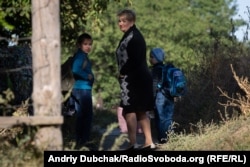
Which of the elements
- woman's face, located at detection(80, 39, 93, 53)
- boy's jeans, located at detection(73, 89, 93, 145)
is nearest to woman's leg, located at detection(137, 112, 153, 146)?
boy's jeans, located at detection(73, 89, 93, 145)

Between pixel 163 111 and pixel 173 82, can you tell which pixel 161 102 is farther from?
pixel 173 82

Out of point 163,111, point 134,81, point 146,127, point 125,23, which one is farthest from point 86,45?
point 163,111

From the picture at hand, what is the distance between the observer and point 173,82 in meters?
10.9

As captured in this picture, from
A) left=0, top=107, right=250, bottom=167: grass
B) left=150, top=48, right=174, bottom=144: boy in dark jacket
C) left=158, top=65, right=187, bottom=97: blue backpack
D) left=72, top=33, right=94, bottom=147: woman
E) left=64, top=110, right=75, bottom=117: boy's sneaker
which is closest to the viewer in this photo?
left=0, top=107, right=250, bottom=167: grass

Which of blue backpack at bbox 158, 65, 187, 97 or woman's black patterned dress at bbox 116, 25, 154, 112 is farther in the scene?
blue backpack at bbox 158, 65, 187, 97

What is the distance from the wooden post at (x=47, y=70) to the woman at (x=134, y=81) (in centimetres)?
267

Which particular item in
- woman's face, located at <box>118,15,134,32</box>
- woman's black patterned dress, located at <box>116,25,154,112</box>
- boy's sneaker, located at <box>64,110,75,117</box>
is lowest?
boy's sneaker, located at <box>64,110,75,117</box>

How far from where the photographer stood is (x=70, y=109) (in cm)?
988

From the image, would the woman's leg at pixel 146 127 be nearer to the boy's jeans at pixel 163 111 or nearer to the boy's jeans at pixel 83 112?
the boy's jeans at pixel 83 112

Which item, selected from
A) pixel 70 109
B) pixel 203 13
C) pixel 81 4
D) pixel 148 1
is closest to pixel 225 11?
pixel 203 13

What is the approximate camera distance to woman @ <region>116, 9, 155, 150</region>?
9.10m

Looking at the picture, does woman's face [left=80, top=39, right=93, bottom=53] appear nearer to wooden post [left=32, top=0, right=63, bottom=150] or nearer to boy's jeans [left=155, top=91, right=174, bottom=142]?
boy's jeans [left=155, top=91, right=174, bottom=142]

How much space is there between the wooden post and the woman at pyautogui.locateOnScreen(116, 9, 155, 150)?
267 centimetres

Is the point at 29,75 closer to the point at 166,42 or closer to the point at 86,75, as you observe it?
the point at 86,75
